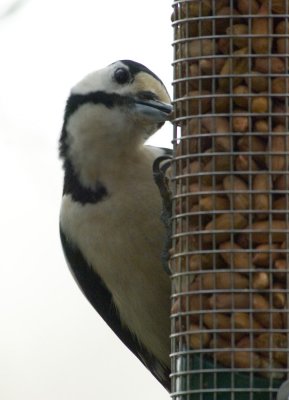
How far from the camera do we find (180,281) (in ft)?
16.4

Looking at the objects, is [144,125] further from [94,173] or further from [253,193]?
[253,193]

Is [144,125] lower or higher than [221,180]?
higher

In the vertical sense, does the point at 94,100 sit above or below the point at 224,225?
above

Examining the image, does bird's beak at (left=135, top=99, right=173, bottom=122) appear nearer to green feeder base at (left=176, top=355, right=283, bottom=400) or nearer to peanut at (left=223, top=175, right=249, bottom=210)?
peanut at (left=223, top=175, right=249, bottom=210)

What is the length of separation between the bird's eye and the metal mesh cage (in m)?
1.32

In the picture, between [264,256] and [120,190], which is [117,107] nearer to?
[120,190]

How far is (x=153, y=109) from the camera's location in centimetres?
621

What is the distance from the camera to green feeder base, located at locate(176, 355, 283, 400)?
465cm

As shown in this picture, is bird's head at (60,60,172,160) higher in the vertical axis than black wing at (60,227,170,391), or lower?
higher

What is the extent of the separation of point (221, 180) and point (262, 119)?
0.92 ft

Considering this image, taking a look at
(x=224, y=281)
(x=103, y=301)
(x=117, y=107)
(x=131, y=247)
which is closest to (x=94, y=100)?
(x=117, y=107)

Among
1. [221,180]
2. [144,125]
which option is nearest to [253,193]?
[221,180]

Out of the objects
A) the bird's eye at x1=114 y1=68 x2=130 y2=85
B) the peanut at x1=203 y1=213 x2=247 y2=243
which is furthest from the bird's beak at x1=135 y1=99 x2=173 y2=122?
the peanut at x1=203 y1=213 x2=247 y2=243

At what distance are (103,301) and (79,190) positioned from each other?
736 millimetres
